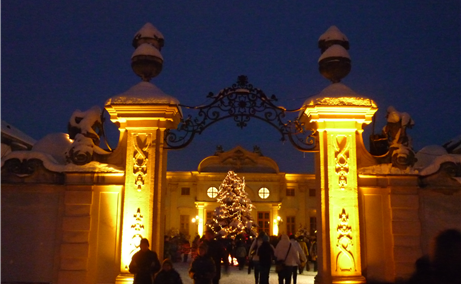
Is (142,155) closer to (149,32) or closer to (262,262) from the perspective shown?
(149,32)

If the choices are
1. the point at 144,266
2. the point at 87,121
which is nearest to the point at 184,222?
the point at 87,121

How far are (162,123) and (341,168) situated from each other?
12.1 ft

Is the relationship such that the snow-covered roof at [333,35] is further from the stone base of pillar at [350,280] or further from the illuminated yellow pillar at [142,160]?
the stone base of pillar at [350,280]

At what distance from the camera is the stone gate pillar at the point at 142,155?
848cm

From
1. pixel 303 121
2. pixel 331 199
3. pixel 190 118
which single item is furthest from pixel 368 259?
pixel 190 118

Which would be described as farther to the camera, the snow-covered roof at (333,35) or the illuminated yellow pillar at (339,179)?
the snow-covered roof at (333,35)

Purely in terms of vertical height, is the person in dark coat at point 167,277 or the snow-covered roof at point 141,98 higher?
the snow-covered roof at point 141,98

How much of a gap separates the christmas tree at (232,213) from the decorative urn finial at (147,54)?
52.6ft

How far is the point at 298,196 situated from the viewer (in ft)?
112

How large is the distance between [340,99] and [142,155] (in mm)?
4087

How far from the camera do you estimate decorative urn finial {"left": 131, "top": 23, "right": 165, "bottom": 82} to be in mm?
9148

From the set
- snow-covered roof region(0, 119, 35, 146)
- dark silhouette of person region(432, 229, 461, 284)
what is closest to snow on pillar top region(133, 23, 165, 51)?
dark silhouette of person region(432, 229, 461, 284)

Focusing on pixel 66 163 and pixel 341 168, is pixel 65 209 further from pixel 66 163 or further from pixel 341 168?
pixel 341 168

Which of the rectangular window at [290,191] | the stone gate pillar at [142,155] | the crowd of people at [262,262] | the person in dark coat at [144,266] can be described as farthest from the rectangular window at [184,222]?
the person in dark coat at [144,266]
